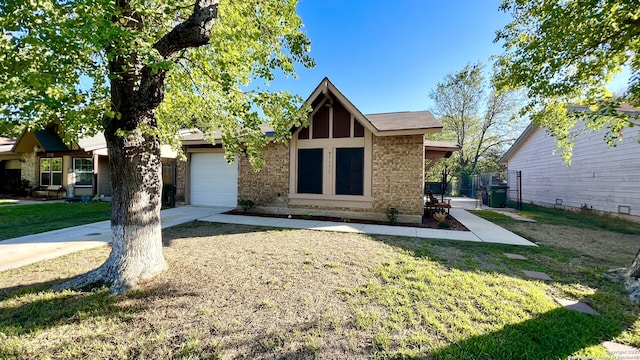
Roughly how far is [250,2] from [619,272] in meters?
8.62

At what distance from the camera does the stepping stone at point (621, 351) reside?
100 inches

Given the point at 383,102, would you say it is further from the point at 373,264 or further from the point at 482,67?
the point at 373,264

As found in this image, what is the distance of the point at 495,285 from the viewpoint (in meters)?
4.04

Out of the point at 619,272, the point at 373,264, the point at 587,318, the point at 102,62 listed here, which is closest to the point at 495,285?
the point at 587,318

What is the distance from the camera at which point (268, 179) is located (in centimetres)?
1091

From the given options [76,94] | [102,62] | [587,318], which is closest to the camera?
[76,94]

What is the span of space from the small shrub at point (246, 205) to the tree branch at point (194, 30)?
25.3ft

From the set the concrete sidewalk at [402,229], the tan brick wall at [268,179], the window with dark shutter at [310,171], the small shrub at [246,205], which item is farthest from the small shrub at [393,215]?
the small shrub at [246,205]

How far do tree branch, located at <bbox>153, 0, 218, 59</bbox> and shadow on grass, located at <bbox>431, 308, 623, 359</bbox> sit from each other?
4698mm

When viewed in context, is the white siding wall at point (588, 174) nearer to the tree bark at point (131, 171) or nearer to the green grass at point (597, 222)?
the green grass at point (597, 222)

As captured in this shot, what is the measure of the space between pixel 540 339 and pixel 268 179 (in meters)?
9.56

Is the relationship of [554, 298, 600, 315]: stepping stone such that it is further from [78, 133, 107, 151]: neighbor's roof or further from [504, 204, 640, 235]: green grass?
[78, 133, 107, 151]: neighbor's roof

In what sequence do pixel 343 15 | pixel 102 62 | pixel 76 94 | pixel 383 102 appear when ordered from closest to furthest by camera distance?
pixel 76 94 → pixel 102 62 → pixel 343 15 → pixel 383 102

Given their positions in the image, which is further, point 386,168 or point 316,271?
point 386,168
